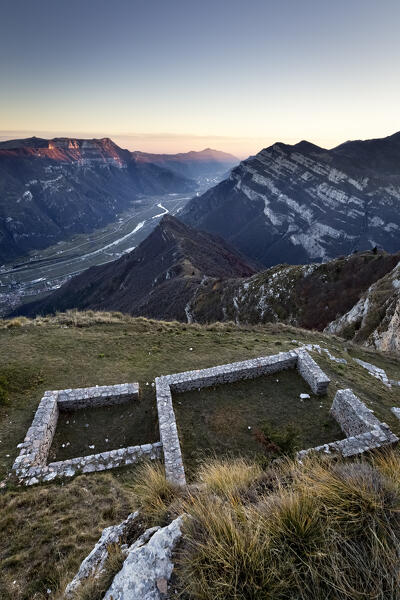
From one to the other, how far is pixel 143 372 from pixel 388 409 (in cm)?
1295

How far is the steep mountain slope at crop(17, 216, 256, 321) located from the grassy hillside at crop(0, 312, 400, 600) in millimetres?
41083

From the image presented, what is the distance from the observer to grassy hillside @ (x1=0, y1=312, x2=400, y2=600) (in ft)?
23.4

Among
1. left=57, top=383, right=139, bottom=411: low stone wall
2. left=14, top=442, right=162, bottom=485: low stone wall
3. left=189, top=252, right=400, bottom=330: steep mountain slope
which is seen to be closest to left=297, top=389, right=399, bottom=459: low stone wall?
left=14, top=442, right=162, bottom=485: low stone wall

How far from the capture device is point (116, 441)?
41.6 ft

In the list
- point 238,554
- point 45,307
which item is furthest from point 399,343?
point 45,307

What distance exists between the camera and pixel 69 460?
35.4 ft

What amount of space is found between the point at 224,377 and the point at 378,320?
20339mm

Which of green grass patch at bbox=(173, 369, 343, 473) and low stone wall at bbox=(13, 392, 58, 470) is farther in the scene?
green grass patch at bbox=(173, 369, 343, 473)

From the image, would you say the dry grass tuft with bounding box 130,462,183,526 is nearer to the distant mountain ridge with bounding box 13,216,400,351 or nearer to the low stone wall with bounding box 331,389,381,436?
the low stone wall with bounding box 331,389,381,436

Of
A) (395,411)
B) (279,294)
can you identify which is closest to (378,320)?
(395,411)

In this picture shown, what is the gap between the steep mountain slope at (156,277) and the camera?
254 feet

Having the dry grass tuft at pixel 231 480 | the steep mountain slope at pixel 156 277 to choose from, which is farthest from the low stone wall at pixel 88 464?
the steep mountain slope at pixel 156 277

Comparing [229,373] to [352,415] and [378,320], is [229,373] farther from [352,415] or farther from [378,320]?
[378,320]

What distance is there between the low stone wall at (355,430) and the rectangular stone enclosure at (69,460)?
21.7 ft
